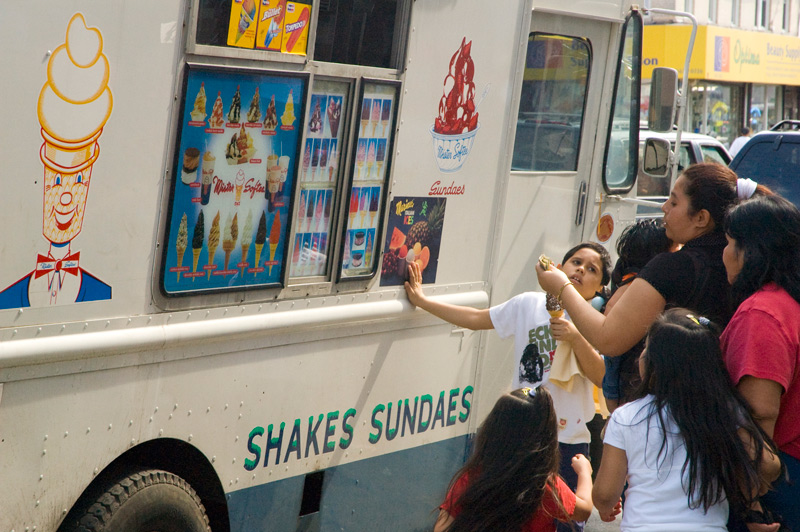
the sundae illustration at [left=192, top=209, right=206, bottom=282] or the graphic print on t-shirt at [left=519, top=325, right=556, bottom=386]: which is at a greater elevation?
the sundae illustration at [left=192, top=209, right=206, bottom=282]

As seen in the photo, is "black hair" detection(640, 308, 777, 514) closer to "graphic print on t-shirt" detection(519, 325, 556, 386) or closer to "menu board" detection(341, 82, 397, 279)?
"graphic print on t-shirt" detection(519, 325, 556, 386)

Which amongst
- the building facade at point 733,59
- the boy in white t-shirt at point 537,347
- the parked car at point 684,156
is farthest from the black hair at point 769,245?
the building facade at point 733,59

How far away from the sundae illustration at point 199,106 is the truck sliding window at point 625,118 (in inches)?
102

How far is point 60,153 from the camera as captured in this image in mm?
2602

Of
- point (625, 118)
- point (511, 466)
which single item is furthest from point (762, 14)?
point (511, 466)

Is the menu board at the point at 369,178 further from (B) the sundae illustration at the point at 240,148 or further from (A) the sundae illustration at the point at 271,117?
(B) the sundae illustration at the point at 240,148

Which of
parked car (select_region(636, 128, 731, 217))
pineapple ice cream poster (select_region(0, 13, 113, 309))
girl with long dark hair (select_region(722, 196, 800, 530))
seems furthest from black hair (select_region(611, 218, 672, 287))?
parked car (select_region(636, 128, 731, 217))

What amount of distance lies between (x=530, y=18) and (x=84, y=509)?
278cm

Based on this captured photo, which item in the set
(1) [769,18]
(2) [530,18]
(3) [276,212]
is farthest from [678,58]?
(3) [276,212]

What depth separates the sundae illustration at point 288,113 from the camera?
10.4ft

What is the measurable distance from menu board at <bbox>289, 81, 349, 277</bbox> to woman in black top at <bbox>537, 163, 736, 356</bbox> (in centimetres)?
90

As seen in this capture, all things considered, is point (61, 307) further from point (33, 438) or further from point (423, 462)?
point (423, 462)

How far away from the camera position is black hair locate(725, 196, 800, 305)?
2.89 meters

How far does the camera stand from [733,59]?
24.9 meters
